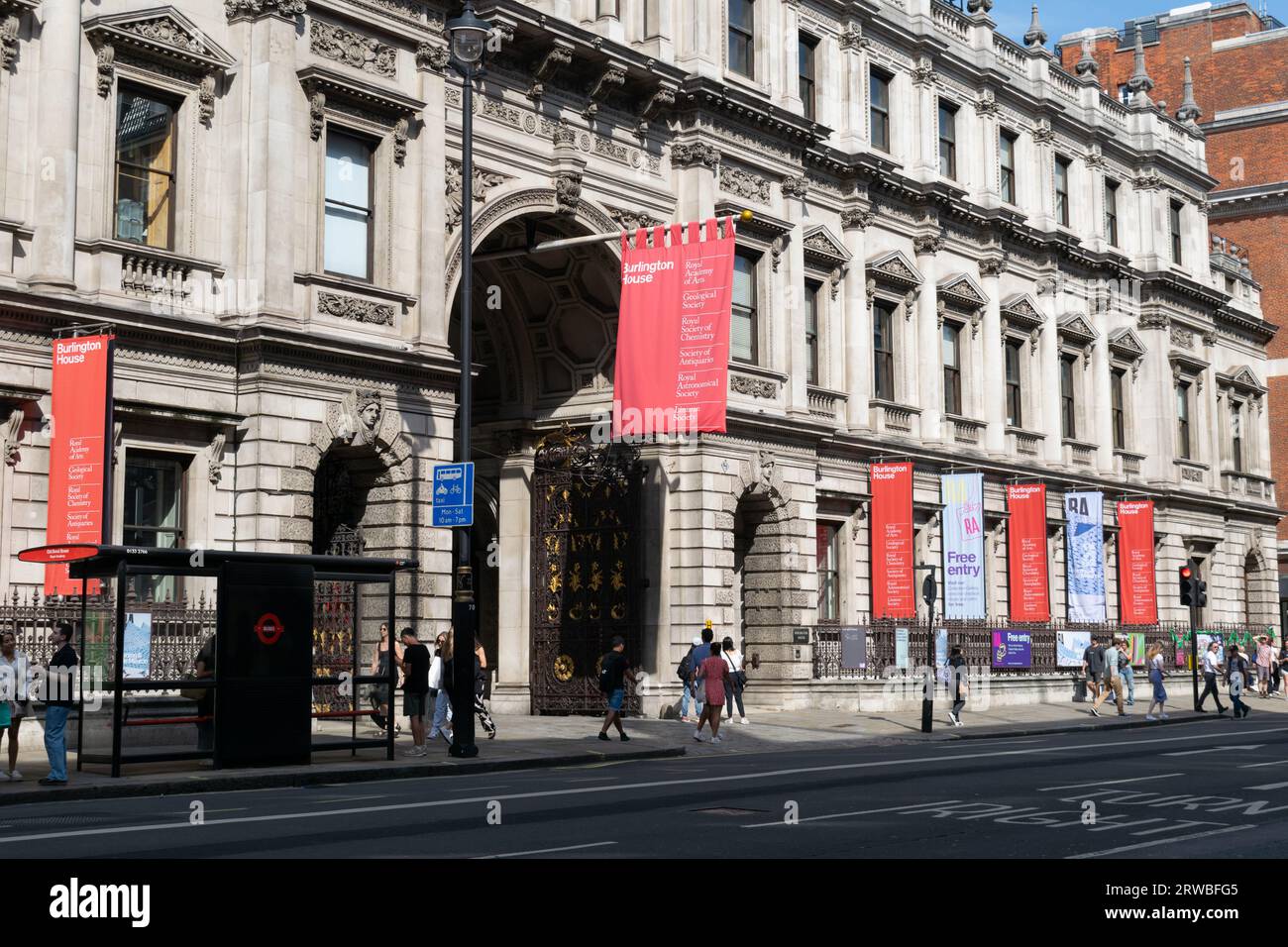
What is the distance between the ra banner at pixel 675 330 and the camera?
29344 millimetres

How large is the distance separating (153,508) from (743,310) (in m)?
15.8

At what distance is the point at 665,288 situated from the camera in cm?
3012

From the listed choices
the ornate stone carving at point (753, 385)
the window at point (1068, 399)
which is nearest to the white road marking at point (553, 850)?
the ornate stone carving at point (753, 385)

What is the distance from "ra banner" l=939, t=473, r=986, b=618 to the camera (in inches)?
1657

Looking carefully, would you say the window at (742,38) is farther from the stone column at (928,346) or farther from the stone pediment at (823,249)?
the stone column at (928,346)

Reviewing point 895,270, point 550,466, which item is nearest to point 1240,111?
point 895,270

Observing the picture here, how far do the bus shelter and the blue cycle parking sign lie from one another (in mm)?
2123

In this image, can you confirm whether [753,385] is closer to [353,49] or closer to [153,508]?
[353,49]

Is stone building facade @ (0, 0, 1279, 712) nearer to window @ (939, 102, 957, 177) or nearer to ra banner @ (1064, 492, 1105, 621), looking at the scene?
window @ (939, 102, 957, 177)

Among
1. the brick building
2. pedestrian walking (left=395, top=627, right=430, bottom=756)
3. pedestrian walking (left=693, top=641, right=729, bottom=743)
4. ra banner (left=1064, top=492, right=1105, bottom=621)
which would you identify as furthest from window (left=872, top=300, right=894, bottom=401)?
the brick building

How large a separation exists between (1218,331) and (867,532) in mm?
25883
